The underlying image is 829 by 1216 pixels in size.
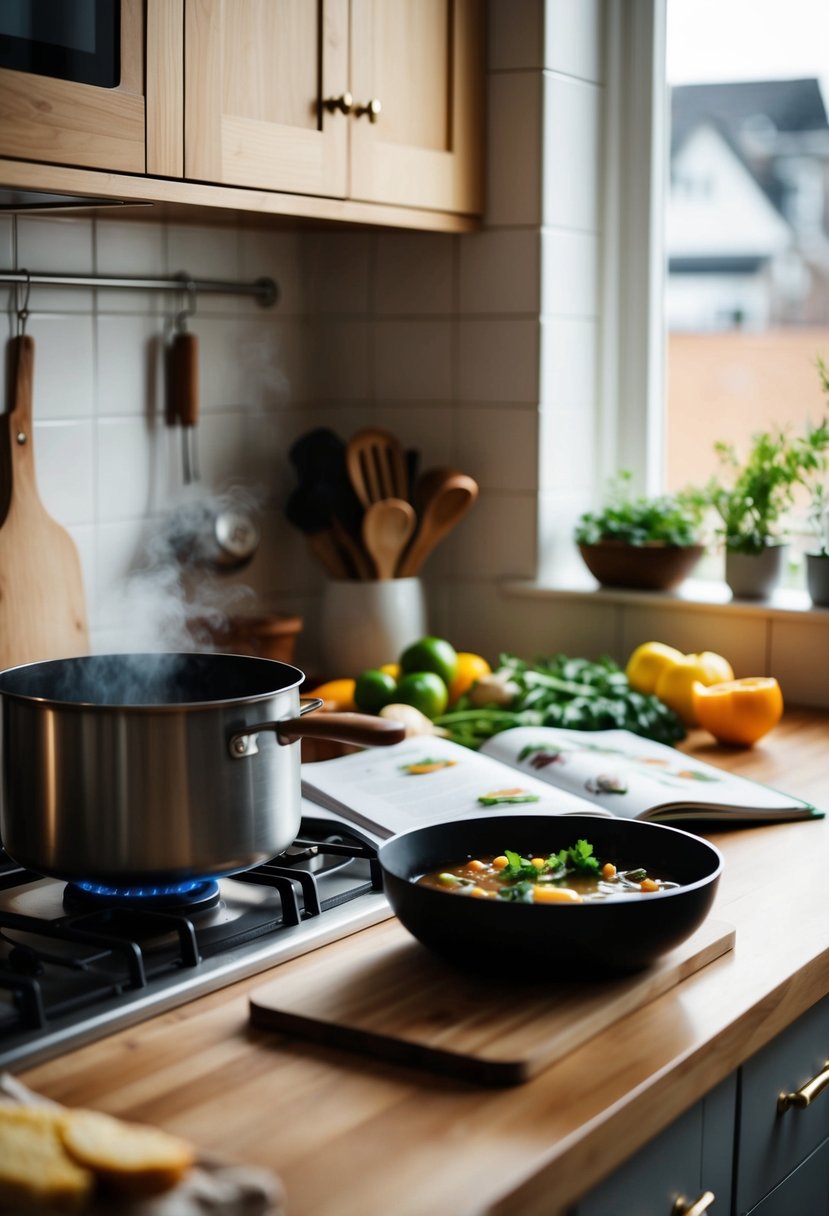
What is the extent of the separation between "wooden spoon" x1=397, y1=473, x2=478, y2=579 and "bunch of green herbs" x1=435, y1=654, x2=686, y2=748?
25 cm

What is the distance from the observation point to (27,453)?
5.50ft

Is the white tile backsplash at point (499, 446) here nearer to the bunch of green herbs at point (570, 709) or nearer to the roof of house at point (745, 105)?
the bunch of green herbs at point (570, 709)

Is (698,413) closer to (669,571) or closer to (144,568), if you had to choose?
(669,571)

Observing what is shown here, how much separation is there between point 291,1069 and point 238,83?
107 centimetres

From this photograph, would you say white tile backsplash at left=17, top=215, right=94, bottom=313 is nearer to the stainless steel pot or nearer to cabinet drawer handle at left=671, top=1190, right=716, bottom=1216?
the stainless steel pot

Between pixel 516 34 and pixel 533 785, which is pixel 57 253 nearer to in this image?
pixel 516 34

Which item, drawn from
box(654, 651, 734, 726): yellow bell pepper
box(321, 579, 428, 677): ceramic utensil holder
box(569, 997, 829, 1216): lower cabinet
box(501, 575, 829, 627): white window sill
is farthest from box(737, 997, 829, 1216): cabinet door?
box(321, 579, 428, 677): ceramic utensil holder

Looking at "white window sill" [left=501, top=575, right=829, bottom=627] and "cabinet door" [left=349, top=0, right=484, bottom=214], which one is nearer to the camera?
"cabinet door" [left=349, top=0, right=484, bottom=214]

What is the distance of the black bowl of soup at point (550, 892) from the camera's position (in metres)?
0.95

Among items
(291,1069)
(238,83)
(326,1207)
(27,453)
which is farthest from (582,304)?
(326,1207)

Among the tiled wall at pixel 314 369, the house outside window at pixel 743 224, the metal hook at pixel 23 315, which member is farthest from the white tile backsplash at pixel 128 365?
the house outside window at pixel 743 224

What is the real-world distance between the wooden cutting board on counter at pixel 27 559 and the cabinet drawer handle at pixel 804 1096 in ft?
3.14

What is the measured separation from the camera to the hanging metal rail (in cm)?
168

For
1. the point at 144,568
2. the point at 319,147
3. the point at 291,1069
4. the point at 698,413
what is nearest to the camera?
the point at 291,1069
